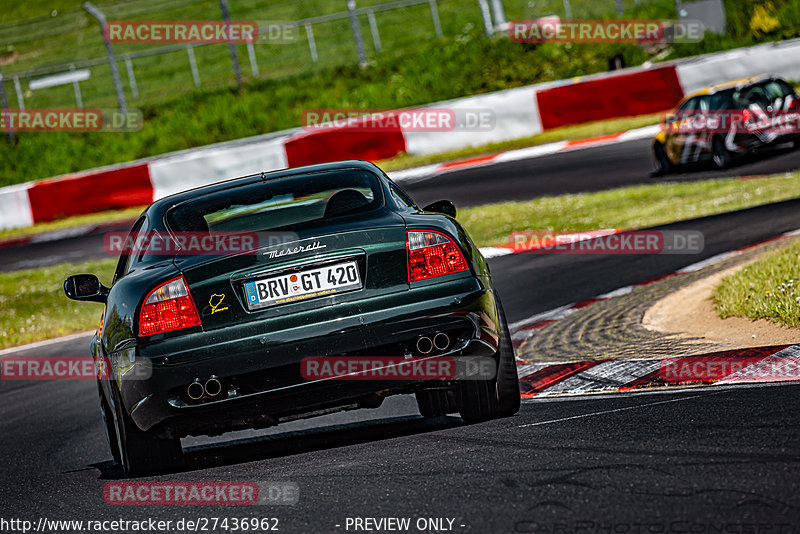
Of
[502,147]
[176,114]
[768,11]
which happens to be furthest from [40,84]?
[768,11]

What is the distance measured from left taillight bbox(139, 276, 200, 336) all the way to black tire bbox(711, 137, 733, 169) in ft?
40.7

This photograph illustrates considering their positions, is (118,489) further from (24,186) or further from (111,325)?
(24,186)

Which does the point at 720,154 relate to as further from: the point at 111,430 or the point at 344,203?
the point at 111,430

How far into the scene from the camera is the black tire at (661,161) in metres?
16.7

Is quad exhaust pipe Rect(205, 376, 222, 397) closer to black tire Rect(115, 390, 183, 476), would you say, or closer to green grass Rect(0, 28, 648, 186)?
black tire Rect(115, 390, 183, 476)

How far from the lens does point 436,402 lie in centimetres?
619

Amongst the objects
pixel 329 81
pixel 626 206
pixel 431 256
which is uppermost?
pixel 329 81

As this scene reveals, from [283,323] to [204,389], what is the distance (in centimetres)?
43

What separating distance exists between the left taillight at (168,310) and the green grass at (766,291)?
3.41 metres

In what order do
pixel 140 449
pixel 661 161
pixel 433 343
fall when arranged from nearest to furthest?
1. pixel 433 343
2. pixel 140 449
3. pixel 661 161

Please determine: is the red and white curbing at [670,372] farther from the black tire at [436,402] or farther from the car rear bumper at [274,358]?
the car rear bumper at [274,358]

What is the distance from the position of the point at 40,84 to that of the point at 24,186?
3839 millimetres

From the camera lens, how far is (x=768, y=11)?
976 inches

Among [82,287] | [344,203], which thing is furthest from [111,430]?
[344,203]
